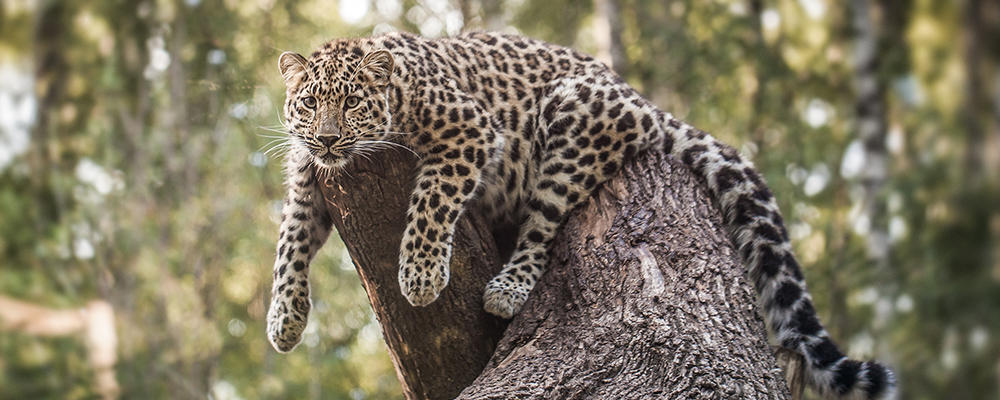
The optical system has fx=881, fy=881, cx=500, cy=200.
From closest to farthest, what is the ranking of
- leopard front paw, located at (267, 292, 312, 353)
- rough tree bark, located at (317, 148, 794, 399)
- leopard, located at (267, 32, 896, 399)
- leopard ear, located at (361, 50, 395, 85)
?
rough tree bark, located at (317, 148, 794, 399) < leopard, located at (267, 32, 896, 399) < leopard ear, located at (361, 50, 395, 85) < leopard front paw, located at (267, 292, 312, 353)

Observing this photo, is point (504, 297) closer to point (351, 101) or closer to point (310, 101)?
point (351, 101)

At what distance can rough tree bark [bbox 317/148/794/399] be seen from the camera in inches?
175

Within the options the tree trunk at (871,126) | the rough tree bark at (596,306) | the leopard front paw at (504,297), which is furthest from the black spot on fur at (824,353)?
the tree trunk at (871,126)

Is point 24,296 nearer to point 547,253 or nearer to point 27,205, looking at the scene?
point 27,205

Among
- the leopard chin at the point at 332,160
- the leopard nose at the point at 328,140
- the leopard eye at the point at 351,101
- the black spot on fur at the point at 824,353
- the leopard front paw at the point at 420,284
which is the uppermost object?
the leopard eye at the point at 351,101

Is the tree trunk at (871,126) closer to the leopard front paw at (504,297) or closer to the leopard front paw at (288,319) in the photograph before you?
the leopard front paw at (504,297)

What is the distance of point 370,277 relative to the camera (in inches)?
204

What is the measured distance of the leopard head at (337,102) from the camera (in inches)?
191

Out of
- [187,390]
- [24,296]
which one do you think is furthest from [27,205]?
[187,390]

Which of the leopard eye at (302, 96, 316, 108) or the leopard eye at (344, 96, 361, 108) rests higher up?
the leopard eye at (344, 96, 361, 108)

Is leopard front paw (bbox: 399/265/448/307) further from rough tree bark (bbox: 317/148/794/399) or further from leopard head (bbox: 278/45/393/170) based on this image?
leopard head (bbox: 278/45/393/170)

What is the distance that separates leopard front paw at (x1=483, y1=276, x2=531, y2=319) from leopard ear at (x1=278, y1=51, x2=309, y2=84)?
1696 mm

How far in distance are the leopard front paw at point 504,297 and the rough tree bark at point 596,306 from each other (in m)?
0.07

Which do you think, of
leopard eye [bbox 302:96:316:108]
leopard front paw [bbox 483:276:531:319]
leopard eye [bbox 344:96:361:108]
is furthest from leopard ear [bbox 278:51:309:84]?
leopard front paw [bbox 483:276:531:319]
